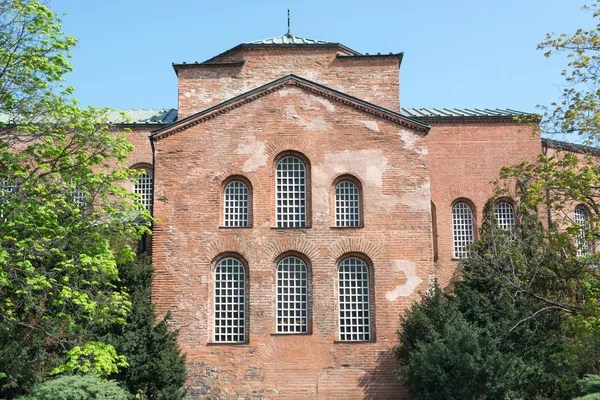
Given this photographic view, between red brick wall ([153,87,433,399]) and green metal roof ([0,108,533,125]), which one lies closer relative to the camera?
red brick wall ([153,87,433,399])

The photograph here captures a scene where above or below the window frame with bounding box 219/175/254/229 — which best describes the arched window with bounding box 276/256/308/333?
below

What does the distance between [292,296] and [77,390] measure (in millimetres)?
7385

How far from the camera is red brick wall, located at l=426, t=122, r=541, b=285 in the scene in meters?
27.1

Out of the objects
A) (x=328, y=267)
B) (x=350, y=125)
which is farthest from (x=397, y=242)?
(x=350, y=125)

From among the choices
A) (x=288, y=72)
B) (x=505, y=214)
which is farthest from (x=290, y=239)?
(x=505, y=214)

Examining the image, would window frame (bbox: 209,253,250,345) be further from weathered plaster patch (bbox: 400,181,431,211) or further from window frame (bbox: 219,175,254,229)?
weathered plaster patch (bbox: 400,181,431,211)

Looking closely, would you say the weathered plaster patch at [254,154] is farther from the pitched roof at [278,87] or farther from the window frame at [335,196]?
the window frame at [335,196]

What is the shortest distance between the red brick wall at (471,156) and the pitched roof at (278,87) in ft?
14.4

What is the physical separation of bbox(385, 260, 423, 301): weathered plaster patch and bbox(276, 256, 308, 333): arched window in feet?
8.36

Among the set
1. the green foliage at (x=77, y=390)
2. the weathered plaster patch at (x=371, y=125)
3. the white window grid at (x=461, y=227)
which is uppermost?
the weathered plaster patch at (x=371, y=125)

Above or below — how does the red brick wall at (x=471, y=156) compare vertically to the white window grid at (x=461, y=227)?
above

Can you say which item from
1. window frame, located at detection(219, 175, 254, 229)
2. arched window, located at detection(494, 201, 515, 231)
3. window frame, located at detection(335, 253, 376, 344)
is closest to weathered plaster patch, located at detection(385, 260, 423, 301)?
window frame, located at detection(335, 253, 376, 344)

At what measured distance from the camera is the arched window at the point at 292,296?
2192 cm

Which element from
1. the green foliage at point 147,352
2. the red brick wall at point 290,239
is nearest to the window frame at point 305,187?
the red brick wall at point 290,239
